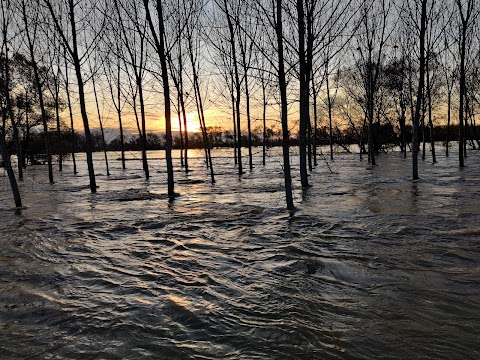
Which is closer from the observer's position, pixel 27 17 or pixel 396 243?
pixel 396 243

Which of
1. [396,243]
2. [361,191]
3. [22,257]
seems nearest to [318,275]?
[396,243]

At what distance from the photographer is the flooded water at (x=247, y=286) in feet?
8.12

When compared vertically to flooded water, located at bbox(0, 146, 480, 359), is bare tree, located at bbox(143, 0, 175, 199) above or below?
above

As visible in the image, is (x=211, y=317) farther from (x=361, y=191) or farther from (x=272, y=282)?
(x=361, y=191)

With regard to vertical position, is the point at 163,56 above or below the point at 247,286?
above

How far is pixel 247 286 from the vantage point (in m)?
3.57

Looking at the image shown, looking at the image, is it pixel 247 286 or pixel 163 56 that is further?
pixel 163 56

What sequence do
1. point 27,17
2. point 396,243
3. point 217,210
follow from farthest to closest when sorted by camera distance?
1. point 27,17
2. point 217,210
3. point 396,243

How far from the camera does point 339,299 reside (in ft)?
10.3

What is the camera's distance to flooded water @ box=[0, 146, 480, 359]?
247cm

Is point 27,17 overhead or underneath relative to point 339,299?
overhead

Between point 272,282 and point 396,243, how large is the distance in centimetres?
224

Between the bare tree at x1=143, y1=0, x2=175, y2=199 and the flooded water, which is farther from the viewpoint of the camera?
the bare tree at x1=143, y1=0, x2=175, y2=199

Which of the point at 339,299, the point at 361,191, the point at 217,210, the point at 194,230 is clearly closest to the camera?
the point at 339,299
